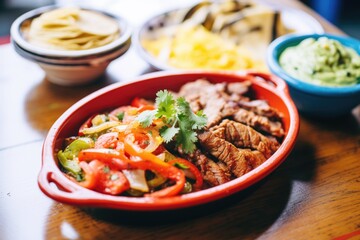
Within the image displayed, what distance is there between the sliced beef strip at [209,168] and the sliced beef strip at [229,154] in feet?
Result: 0.09

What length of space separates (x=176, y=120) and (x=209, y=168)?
8.0 inches

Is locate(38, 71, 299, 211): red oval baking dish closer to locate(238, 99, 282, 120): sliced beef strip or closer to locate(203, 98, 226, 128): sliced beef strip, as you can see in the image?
locate(238, 99, 282, 120): sliced beef strip

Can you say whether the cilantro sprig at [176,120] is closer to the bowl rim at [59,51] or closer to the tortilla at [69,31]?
the bowl rim at [59,51]

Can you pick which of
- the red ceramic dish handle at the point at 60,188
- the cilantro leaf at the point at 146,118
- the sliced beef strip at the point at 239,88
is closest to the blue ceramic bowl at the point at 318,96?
the sliced beef strip at the point at 239,88

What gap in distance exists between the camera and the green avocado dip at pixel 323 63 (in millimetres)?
1848

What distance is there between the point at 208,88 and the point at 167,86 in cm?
19

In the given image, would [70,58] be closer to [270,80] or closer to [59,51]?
[59,51]

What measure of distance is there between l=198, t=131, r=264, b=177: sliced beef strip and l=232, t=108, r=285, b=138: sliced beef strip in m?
0.20

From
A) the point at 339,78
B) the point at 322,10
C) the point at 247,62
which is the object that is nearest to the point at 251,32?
the point at 247,62

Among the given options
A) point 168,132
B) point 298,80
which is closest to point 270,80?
point 298,80

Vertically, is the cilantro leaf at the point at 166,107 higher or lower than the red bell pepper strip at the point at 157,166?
higher

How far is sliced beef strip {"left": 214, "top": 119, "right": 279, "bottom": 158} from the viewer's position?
5.01 feet

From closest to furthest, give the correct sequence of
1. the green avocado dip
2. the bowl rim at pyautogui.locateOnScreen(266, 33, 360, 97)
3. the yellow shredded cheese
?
the bowl rim at pyautogui.locateOnScreen(266, 33, 360, 97)
the green avocado dip
the yellow shredded cheese

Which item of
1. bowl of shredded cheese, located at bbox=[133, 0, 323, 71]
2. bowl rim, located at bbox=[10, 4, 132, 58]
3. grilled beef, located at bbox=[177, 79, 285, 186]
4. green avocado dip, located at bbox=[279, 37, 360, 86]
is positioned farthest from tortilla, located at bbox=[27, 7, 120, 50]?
green avocado dip, located at bbox=[279, 37, 360, 86]
